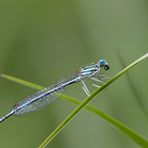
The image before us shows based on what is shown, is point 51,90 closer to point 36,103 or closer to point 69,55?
point 36,103

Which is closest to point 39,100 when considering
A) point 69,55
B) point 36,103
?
point 36,103

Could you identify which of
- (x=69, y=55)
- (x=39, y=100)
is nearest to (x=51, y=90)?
(x=39, y=100)

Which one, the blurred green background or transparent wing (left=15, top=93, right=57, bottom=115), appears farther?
transparent wing (left=15, top=93, right=57, bottom=115)

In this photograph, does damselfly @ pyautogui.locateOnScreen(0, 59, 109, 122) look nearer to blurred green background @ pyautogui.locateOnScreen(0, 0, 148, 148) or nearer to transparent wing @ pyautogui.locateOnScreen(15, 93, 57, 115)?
transparent wing @ pyautogui.locateOnScreen(15, 93, 57, 115)

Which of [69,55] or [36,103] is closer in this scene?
[36,103]

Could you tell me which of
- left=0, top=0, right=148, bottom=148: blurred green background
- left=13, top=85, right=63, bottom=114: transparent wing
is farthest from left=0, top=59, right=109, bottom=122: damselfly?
left=0, top=0, right=148, bottom=148: blurred green background

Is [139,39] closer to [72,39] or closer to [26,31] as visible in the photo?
[72,39]

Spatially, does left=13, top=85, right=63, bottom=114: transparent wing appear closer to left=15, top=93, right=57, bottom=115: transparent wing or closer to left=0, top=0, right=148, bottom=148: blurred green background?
left=15, top=93, right=57, bottom=115: transparent wing

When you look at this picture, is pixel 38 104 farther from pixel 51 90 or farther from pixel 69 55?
pixel 69 55

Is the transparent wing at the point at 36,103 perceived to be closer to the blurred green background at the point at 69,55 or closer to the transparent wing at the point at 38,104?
the transparent wing at the point at 38,104
